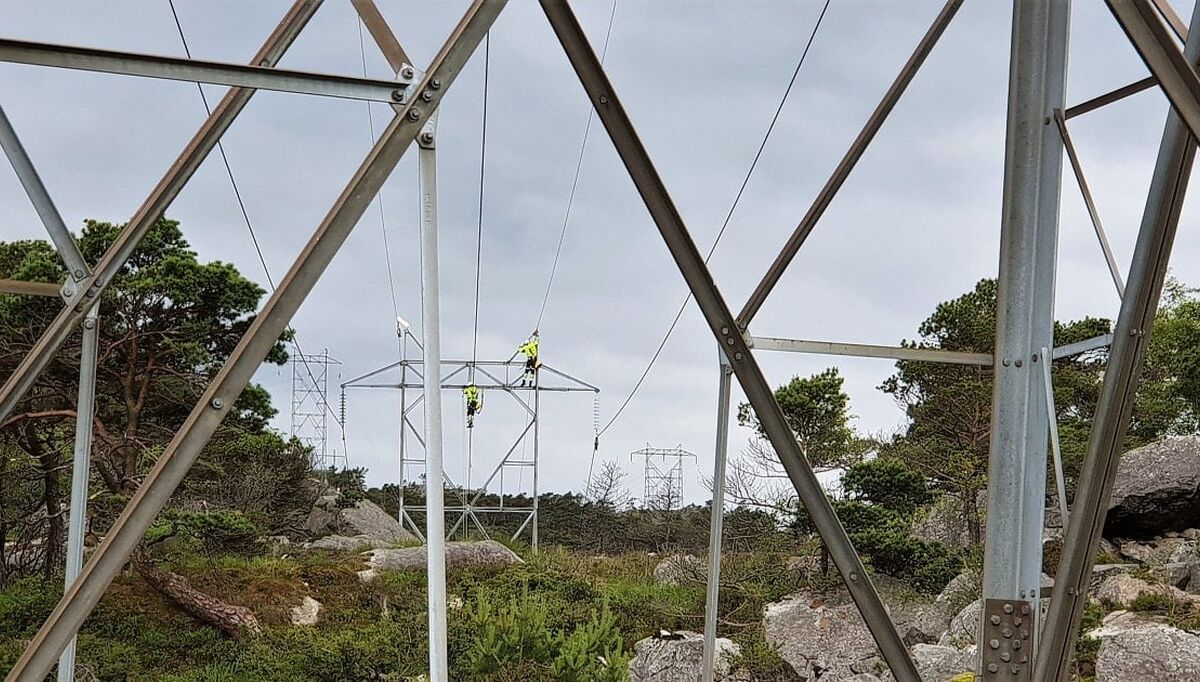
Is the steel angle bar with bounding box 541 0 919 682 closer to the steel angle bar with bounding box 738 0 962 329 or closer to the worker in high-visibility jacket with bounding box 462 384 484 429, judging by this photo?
the steel angle bar with bounding box 738 0 962 329

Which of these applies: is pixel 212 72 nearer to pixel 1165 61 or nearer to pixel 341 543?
pixel 1165 61

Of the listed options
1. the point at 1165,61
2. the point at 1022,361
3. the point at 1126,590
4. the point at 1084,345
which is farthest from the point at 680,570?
the point at 1165,61

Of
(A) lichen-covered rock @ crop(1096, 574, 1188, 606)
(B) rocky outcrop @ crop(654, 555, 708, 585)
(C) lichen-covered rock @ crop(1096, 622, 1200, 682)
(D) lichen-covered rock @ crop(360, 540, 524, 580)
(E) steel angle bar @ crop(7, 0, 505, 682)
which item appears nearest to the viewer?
(E) steel angle bar @ crop(7, 0, 505, 682)

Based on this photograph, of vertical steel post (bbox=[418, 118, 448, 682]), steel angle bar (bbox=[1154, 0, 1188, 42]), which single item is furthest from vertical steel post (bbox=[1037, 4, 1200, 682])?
vertical steel post (bbox=[418, 118, 448, 682])

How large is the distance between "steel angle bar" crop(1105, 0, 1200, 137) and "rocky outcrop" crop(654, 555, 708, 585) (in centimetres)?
603

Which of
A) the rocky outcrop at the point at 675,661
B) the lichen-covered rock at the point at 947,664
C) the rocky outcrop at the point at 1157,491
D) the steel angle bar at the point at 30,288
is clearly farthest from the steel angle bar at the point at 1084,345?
the rocky outcrop at the point at 1157,491

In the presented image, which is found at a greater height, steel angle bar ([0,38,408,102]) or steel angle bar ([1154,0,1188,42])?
steel angle bar ([1154,0,1188,42])

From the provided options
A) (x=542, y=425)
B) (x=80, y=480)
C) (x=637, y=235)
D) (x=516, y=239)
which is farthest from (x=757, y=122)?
(x=80, y=480)

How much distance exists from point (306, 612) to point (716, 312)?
5.72 meters

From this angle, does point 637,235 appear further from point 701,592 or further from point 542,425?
point 701,592

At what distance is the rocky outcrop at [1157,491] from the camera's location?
6793 millimetres

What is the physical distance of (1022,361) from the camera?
87.4 inches

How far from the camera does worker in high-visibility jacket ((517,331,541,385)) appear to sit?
7848 millimetres

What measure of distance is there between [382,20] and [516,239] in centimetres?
644
